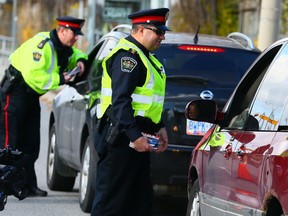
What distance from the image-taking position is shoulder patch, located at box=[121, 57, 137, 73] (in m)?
7.17

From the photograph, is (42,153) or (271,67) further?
(42,153)

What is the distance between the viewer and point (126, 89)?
7117 millimetres

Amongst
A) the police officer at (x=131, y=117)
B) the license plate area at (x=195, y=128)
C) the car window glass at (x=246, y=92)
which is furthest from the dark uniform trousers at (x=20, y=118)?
the car window glass at (x=246, y=92)

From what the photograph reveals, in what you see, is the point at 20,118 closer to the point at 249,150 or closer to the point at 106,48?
the point at 106,48

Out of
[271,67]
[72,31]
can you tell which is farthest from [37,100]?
[271,67]

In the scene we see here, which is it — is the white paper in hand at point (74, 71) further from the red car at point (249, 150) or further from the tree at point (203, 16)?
the tree at point (203, 16)

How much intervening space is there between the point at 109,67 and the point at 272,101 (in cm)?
145

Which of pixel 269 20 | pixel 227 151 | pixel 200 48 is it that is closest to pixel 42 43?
pixel 200 48

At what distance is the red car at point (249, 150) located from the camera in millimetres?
5770

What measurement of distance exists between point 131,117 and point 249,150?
1106 millimetres

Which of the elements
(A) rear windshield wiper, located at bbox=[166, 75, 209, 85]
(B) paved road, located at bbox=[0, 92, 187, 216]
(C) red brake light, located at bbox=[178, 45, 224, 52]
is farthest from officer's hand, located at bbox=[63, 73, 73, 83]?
(A) rear windshield wiper, located at bbox=[166, 75, 209, 85]

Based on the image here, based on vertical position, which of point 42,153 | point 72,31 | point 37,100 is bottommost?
point 42,153

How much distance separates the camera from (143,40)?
7.41m

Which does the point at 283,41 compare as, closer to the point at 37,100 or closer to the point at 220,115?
the point at 220,115
